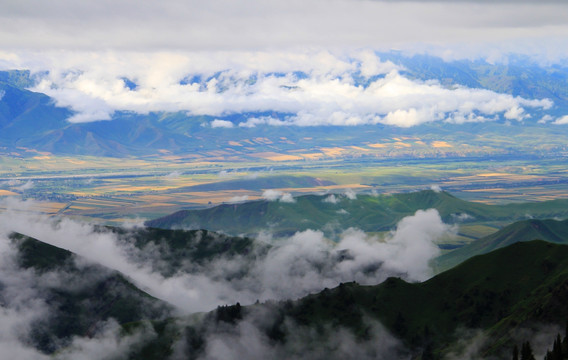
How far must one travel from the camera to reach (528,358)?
635 ft

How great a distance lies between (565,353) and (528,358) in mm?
9568

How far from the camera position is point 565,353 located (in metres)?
190
